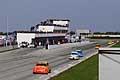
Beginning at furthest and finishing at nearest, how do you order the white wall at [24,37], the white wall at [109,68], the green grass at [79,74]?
the white wall at [24,37] < the green grass at [79,74] < the white wall at [109,68]

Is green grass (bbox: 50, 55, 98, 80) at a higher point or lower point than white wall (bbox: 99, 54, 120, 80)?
lower

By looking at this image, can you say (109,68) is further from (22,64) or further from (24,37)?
(24,37)

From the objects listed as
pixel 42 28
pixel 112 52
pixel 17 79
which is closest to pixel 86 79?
pixel 17 79

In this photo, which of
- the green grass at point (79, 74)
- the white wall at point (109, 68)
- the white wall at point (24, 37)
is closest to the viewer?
the white wall at point (109, 68)

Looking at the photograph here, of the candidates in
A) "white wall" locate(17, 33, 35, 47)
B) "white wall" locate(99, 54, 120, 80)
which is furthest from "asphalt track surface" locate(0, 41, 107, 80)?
"white wall" locate(17, 33, 35, 47)

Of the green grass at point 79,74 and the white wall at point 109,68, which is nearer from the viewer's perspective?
the white wall at point 109,68

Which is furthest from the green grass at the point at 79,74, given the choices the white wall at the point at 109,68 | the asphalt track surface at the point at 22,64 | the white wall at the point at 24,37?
the white wall at the point at 24,37

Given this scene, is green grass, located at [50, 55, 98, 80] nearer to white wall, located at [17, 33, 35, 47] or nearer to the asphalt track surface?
the asphalt track surface

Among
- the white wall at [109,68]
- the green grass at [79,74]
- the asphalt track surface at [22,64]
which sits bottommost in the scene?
the asphalt track surface at [22,64]

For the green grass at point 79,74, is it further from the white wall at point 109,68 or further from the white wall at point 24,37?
the white wall at point 24,37

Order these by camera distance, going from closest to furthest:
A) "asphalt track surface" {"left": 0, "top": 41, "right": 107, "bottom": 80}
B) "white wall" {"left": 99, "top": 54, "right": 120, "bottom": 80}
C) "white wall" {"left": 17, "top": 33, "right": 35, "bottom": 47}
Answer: "white wall" {"left": 99, "top": 54, "right": 120, "bottom": 80} < "asphalt track surface" {"left": 0, "top": 41, "right": 107, "bottom": 80} < "white wall" {"left": 17, "top": 33, "right": 35, "bottom": 47}

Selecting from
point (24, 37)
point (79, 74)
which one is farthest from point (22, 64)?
point (24, 37)

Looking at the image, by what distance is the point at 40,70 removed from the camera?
44719mm

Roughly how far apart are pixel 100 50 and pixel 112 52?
0.26 metres
